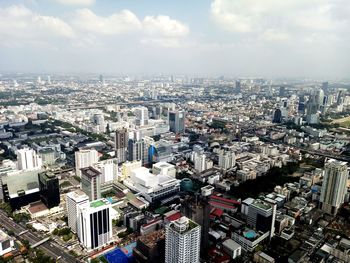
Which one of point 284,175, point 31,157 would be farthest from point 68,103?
point 284,175

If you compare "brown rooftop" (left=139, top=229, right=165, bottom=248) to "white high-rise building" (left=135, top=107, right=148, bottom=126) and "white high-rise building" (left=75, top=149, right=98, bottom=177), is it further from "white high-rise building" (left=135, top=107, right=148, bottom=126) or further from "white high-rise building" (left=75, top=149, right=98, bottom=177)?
"white high-rise building" (left=135, top=107, right=148, bottom=126)

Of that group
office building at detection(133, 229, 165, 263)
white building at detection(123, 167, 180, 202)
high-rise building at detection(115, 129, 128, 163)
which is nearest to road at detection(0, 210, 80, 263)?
office building at detection(133, 229, 165, 263)


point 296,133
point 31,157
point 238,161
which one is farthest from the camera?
point 296,133

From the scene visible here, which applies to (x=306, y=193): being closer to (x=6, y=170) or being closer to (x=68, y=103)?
(x=6, y=170)

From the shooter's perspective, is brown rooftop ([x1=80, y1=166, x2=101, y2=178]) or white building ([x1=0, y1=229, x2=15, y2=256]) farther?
brown rooftop ([x1=80, y1=166, x2=101, y2=178])

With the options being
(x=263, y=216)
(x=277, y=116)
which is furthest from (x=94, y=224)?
(x=277, y=116)

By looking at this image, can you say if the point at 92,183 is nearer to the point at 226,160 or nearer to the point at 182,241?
the point at 182,241
